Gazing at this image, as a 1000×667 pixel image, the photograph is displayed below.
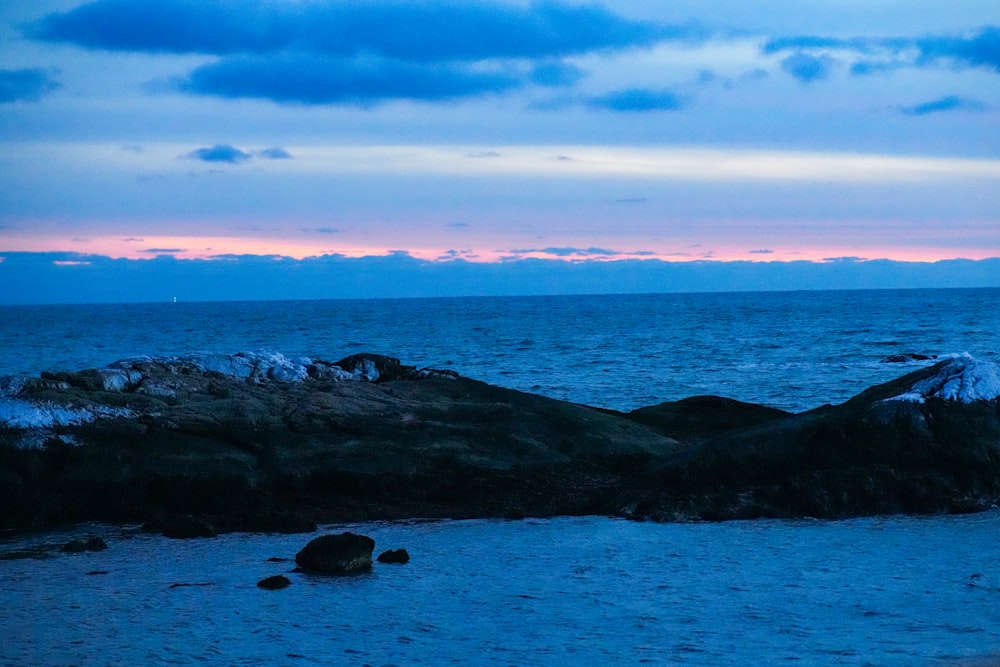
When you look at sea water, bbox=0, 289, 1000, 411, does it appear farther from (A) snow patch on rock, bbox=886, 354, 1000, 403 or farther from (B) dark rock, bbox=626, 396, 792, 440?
(A) snow patch on rock, bbox=886, 354, 1000, 403

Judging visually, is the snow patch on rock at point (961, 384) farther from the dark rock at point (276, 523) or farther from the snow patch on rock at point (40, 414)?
the snow patch on rock at point (40, 414)

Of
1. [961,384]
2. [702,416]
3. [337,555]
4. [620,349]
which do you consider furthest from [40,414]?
[620,349]

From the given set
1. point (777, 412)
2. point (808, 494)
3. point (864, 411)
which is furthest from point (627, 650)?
point (777, 412)

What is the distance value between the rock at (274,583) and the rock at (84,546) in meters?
3.04

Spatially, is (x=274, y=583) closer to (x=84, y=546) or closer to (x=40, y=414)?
(x=84, y=546)

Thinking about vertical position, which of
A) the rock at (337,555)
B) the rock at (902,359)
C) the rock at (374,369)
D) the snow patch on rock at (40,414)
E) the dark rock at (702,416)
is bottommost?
the rock at (337,555)

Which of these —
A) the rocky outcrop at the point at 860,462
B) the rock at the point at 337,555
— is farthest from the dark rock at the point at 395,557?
the rocky outcrop at the point at 860,462

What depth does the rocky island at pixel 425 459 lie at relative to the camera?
602 inches

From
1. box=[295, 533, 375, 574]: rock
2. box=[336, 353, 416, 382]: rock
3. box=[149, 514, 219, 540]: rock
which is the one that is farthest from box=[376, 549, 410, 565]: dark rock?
box=[336, 353, 416, 382]: rock

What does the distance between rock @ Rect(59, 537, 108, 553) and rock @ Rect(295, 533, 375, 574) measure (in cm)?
286

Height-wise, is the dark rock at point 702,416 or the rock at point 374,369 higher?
the rock at point 374,369

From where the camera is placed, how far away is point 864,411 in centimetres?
1675

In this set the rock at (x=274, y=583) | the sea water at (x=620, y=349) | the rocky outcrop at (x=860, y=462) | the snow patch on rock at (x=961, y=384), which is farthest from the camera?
the sea water at (x=620, y=349)

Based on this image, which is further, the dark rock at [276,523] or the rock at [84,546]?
the dark rock at [276,523]
